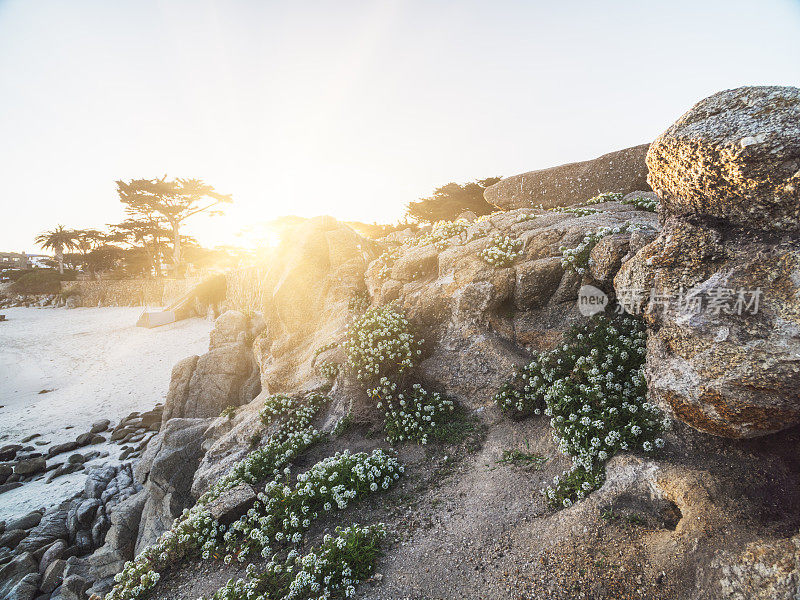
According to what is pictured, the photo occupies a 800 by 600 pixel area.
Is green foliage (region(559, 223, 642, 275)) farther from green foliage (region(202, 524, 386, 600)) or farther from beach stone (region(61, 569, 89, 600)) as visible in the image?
beach stone (region(61, 569, 89, 600))

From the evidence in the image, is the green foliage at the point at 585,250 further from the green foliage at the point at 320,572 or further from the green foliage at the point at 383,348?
the green foliage at the point at 320,572

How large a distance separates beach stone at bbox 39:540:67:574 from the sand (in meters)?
2.98

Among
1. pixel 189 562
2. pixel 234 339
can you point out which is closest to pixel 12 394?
pixel 234 339

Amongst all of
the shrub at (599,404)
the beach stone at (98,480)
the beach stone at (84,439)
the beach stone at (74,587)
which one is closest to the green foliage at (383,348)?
the shrub at (599,404)

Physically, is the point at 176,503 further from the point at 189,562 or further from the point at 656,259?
the point at 656,259

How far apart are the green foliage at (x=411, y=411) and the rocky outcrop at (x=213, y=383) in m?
8.54

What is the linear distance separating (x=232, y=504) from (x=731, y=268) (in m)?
7.90

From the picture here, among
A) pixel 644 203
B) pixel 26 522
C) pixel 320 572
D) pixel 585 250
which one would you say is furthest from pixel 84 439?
pixel 644 203

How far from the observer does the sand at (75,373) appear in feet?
50.9

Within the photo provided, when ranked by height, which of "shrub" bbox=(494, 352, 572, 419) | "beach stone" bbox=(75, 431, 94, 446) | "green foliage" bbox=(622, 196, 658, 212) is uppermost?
"green foliage" bbox=(622, 196, 658, 212)

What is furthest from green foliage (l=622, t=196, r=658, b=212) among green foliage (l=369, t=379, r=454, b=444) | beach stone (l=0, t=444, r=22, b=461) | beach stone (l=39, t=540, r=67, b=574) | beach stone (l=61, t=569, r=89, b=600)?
beach stone (l=0, t=444, r=22, b=461)

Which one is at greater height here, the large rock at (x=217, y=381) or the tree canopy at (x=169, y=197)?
the tree canopy at (x=169, y=197)

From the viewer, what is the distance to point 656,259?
15.2 feet

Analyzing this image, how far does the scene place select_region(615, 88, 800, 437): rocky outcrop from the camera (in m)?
3.44
